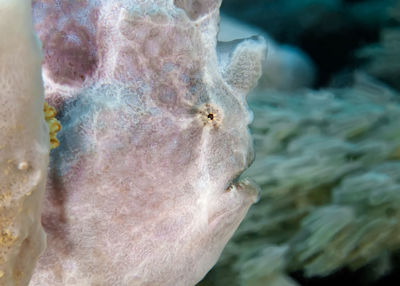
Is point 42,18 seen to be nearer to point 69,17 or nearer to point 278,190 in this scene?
point 69,17

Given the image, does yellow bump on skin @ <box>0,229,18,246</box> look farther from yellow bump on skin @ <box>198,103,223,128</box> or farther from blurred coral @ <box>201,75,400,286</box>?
blurred coral @ <box>201,75,400,286</box>

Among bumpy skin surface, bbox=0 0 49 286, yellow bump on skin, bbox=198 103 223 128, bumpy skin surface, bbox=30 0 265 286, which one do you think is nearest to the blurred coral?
bumpy skin surface, bbox=30 0 265 286

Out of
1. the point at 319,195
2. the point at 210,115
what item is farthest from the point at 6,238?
the point at 319,195

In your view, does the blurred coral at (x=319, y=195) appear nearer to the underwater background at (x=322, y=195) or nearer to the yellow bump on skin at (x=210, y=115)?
the underwater background at (x=322, y=195)

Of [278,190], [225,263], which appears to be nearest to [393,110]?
[278,190]

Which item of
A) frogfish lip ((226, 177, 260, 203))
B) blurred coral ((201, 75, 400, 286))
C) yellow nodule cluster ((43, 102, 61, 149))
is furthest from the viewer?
blurred coral ((201, 75, 400, 286))

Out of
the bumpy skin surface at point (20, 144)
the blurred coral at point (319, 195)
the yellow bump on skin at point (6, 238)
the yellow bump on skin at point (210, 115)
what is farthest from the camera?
the blurred coral at point (319, 195)

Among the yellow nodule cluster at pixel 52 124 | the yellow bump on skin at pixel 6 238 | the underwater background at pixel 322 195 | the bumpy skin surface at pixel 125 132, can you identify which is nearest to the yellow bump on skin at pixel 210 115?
the bumpy skin surface at pixel 125 132
